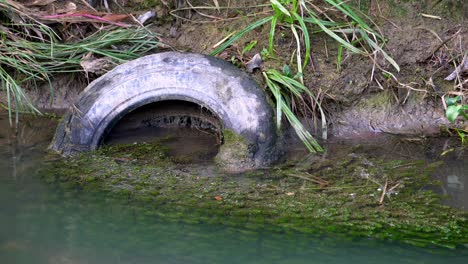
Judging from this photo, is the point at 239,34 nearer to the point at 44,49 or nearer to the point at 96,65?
the point at 96,65

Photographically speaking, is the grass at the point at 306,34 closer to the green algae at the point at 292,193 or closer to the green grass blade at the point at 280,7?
the green grass blade at the point at 280,7

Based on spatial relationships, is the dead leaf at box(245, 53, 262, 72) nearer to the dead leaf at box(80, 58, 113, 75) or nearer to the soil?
the soil

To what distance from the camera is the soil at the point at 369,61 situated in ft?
15.9

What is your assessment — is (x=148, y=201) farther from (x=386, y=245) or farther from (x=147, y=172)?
(x=386, y=245)

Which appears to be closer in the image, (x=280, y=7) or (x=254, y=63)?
(x=280, y=7)

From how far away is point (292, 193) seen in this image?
3754 millimetres

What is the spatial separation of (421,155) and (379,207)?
104 cm

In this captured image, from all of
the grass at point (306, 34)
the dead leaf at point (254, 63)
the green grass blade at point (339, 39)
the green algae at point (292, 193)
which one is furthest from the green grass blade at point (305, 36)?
the green algae at point (292, 193)

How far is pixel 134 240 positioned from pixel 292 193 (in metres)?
1.04

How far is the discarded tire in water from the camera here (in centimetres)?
427

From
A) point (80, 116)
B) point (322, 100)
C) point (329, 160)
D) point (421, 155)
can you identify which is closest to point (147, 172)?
point (80, 116)

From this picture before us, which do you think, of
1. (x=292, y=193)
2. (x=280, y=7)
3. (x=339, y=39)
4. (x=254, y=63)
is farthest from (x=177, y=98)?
(x=339, y=39)

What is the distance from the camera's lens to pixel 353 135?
15.6 ft

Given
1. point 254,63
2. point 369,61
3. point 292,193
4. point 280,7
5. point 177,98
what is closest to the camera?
point 292,193
